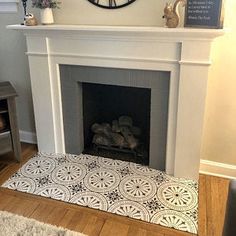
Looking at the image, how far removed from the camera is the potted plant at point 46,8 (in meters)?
2.06

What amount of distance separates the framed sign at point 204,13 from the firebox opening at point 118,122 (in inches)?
31.3

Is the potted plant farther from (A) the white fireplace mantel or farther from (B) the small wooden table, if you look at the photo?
(B) the small wooden table

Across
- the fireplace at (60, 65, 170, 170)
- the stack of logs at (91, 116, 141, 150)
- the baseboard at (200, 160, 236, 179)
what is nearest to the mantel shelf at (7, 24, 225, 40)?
the fireplace at (60, 65, 170, 170)

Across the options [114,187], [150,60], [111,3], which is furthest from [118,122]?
[111,3]

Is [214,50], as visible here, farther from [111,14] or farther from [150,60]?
[111,14]

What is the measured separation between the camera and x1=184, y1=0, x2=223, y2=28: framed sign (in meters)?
1.70

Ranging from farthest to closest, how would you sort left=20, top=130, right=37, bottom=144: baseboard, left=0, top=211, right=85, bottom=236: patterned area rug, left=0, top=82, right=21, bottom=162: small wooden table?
left=20, top=130, right=37, bottom=144: baseboard, left=0, top=82, right=21, bottom=162: small wooden table, left=0, top=211, right=85, bottom=236: patterned area rug

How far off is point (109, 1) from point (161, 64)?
23.9 inches

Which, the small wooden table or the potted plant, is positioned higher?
the potted plant

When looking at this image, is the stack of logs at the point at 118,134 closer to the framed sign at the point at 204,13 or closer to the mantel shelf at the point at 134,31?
the mantel shelf at the point at 134,31

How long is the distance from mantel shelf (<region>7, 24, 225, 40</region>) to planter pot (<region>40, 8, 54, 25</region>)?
0.07 meters

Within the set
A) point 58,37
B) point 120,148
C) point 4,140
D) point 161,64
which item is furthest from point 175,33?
point 4,140

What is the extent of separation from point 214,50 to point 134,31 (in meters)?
0.59

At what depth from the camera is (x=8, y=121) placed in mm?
2307
